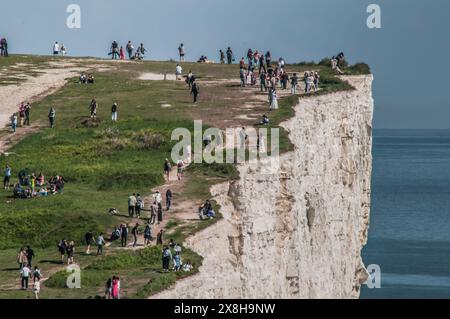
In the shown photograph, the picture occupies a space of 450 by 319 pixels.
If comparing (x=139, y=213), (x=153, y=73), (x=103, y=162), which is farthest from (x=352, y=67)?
(x=139, y=213)

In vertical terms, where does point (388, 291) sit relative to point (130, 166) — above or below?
below

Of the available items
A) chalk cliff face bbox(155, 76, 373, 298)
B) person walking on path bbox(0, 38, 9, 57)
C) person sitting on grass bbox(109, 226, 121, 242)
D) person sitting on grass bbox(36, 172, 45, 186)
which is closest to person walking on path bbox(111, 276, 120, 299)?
chalk cliff face bbox(155, 76, 373, 298)

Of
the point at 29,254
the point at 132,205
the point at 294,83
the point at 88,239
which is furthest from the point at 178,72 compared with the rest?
the point at 29,254

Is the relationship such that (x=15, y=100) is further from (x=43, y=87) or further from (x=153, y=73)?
(x=153, y=73)

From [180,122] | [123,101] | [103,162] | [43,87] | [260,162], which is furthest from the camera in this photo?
[43,87]

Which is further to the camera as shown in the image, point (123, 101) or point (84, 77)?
point (84, 77)

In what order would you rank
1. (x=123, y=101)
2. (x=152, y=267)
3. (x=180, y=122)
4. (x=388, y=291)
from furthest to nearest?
(x=388, y=291)
(x=123, y=101)
(x=180, y=122)
(x=152, y=267)

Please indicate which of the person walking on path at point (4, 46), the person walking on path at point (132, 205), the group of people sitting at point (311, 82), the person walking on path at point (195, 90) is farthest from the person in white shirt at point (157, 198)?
the person walking on path at point (4, 46)

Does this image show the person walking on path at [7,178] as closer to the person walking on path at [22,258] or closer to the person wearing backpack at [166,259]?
the person walking on path at [22,258]

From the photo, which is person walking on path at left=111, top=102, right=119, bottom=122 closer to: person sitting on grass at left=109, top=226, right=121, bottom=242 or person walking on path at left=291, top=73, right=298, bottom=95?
person walking on path at left=291, top=73, right=298, bottom=95
